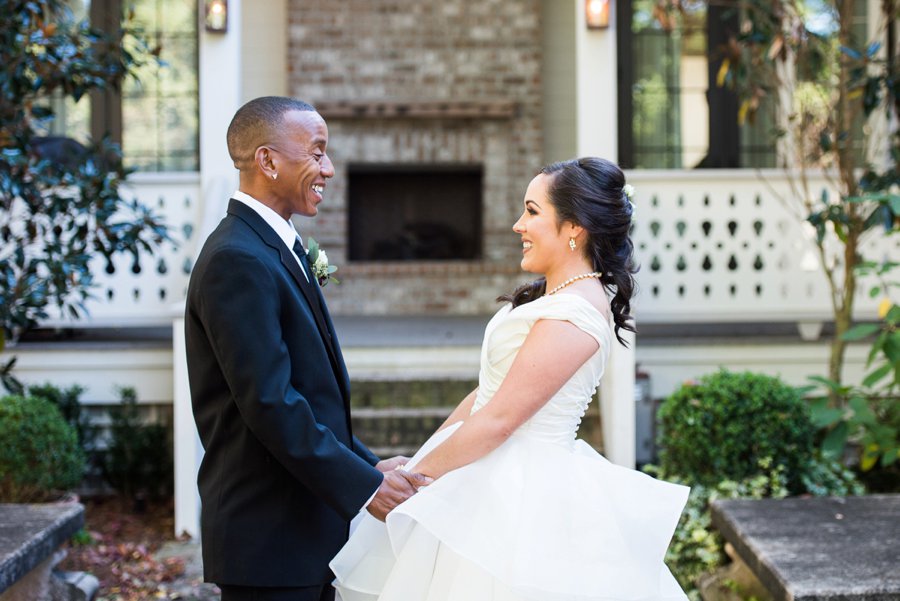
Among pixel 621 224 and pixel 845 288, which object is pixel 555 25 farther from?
pixel 621 224

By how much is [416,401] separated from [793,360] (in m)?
2.39

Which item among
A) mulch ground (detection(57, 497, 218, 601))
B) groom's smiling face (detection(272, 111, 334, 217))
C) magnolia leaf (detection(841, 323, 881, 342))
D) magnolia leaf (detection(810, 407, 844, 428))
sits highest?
groom's smiling face (detection(272, 111, 334, 217))

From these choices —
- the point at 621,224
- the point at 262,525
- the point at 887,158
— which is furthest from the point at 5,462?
the point at 887,158

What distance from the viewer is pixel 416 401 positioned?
6.09 m

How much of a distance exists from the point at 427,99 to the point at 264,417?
24.1ft

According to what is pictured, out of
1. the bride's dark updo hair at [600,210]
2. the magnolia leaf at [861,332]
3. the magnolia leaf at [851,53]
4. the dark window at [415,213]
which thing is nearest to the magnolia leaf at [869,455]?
the magnolia leaf at [861,332]

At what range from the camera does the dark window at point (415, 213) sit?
9391 mm

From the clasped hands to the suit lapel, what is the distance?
234 millimetres

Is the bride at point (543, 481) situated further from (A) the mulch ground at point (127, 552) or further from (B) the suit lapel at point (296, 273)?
(A) the mulch ground at point (127, 552)

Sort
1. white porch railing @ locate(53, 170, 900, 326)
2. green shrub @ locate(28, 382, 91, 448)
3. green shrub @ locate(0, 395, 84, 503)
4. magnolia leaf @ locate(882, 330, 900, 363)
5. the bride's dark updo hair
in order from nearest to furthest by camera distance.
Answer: the bride's dark updo hair < magnolia leaf @ locate(882, 330, 900, 363) < green shrub @ locate(0, 395, 84, 503) < green shrub @ locate(28, 382, 91, 448) < white porch railing @ locate(53, 170, 900, 326)

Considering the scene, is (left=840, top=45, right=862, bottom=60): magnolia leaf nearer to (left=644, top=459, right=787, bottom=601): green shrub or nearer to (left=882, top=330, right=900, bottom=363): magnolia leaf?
(left=882, top=330, right=900, bottom=363): magnolia leaf

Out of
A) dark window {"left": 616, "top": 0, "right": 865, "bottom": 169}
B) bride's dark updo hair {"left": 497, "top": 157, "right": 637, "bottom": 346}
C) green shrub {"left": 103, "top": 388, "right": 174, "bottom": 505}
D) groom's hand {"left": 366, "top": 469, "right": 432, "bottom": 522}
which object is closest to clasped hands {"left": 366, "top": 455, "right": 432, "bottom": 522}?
groom's hand {"left": 366, "top": 469, "right": 432, "bottom": 522}

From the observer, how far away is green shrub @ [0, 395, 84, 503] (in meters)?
5.09

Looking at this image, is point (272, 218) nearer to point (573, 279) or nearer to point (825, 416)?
point (573, 279)
